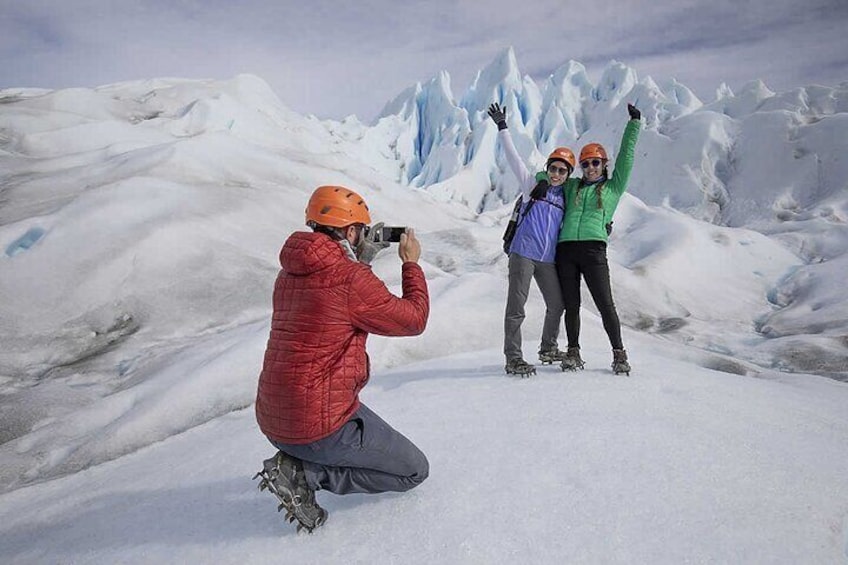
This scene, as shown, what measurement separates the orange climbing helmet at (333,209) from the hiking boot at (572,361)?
9.46 feet

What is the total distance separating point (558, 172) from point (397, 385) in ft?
8.66

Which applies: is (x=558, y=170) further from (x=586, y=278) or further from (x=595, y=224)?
(x=586, y=278)

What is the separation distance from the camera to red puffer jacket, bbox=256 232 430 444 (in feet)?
7.18

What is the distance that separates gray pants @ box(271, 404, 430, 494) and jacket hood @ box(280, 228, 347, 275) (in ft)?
2.61

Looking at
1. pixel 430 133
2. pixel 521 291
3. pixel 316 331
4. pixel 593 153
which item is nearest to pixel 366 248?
pixel 316 331

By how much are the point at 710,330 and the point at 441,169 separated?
173 feet

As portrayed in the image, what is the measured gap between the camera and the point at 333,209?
2.35m

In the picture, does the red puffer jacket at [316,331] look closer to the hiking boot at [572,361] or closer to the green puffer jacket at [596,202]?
the green puffer jacket at [596,202]

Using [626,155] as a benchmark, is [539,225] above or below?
below

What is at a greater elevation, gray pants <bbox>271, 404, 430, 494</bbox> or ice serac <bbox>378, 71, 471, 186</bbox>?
ice serac <bbox>378, 71, 471, 186</bbox>

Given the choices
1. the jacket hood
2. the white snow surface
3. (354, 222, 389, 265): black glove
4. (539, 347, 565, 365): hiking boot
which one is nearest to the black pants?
(539, 347, 565, 365): hiking boot

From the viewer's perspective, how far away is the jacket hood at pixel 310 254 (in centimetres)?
217

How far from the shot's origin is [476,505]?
7.86 ft

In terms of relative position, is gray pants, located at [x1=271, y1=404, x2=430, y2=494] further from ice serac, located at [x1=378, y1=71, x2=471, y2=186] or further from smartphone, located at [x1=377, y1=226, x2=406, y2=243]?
ice serac, located at [x1=378, y1=71, x2=471, y2=186]
